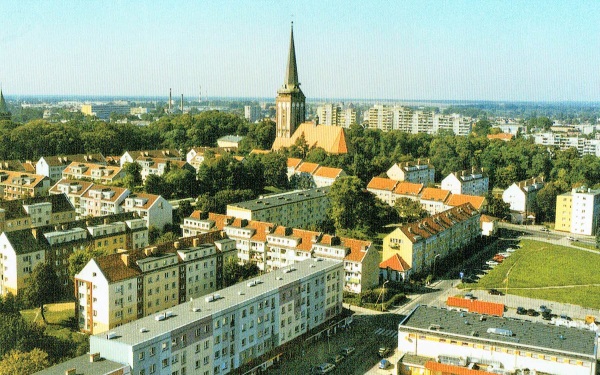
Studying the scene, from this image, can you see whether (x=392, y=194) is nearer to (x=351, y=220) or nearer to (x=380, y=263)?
(x=351, y=220)

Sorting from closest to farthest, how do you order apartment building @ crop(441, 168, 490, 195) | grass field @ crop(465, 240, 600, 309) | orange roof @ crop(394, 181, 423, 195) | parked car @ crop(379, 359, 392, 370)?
parked car @ crop(379, 359, 392, 370) → grass field @ crop(465, 240, 600, 309) → orange roof @ crop(394, 181, 423, 195) → apartment building @ crop(441, 168, 490, 195)

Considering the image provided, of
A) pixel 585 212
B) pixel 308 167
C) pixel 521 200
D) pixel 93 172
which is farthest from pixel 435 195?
pixel 93 172

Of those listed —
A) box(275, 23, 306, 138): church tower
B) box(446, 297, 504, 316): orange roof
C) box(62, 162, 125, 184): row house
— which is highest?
box(275, 23, 306, 138): church tower

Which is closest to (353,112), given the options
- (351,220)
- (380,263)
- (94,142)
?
(94,142)

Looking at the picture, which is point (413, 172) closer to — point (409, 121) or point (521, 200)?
point (521, 200)

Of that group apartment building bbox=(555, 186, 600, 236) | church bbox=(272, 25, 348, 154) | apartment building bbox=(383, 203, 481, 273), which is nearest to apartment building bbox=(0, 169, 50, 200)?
church bbox=(272, 25, 348, 154)

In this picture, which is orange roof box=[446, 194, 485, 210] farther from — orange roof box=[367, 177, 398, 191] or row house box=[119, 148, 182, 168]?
row house box=[119, 148, 182, 168]

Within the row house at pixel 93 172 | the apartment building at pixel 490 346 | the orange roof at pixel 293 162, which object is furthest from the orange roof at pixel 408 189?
the apartment building at pixel 490 346
